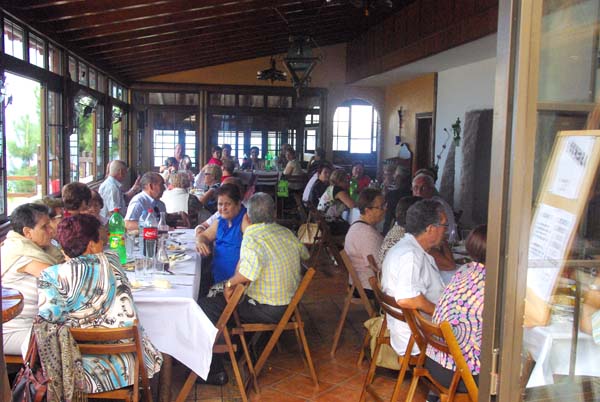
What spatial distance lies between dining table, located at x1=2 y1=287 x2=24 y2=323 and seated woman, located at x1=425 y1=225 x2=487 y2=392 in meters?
1.80

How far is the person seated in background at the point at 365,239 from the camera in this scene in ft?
14.4

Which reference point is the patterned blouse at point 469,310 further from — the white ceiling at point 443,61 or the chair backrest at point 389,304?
the white ceiling at point 443,61

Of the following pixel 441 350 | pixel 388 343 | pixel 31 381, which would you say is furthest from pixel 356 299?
pixel 31 381

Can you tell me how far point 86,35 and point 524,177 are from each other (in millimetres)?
7106

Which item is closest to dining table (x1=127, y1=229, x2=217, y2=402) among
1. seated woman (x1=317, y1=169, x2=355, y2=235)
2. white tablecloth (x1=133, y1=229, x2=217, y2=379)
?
white tablecloth (x1=133, y1=229, x2=217, y2=379)

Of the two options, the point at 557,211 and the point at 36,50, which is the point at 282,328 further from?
the point at 36,50

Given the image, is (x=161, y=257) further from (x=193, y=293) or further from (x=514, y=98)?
(x=514, y=98)

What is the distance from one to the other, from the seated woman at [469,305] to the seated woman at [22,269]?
204cm

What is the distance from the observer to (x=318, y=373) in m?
4.12

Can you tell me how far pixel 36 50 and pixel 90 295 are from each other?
459 centimetres

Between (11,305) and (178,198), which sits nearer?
(11,305)

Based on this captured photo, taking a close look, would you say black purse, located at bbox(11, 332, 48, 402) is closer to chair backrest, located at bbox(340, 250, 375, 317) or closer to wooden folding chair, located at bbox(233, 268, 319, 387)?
wooden folding chair, located at bbox(233, 268, 319, 387)

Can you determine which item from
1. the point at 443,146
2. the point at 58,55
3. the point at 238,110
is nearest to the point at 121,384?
the point at 58,55

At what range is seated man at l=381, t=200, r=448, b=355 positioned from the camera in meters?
3.13
